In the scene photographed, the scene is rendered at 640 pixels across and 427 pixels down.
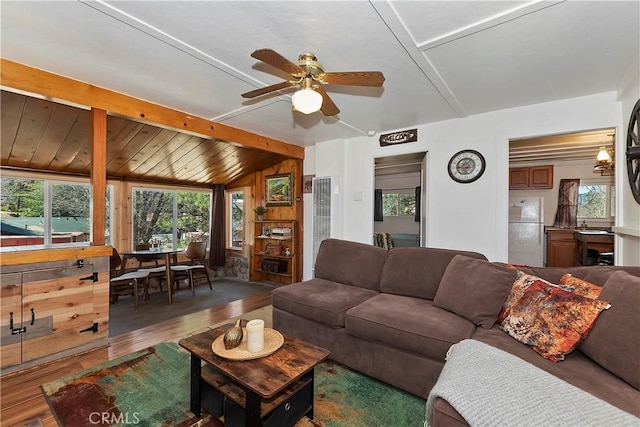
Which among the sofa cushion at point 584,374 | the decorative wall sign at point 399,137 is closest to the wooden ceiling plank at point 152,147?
the decorative wall sign at point 399,137

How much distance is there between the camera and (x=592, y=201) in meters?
5.30

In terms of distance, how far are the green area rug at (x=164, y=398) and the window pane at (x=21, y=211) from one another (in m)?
3.12

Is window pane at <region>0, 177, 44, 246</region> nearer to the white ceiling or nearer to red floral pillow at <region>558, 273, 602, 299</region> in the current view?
the white ceiling

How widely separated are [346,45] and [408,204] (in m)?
5.41

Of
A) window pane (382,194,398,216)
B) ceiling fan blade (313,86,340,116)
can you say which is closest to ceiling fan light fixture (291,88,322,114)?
ceiling fan blade (313,86,340,116)

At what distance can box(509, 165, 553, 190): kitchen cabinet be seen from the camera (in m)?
5.53

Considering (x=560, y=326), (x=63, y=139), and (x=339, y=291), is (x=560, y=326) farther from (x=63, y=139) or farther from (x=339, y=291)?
(x=63, y=139)

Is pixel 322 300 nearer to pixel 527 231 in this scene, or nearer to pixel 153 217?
pixel 153 217

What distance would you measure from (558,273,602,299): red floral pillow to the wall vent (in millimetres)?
3086

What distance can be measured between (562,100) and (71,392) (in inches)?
196

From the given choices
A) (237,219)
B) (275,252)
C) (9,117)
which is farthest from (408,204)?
(9,117)

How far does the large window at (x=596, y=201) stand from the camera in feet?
17.0

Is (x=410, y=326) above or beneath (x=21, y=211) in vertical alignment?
beneath

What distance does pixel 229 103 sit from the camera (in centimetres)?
299
